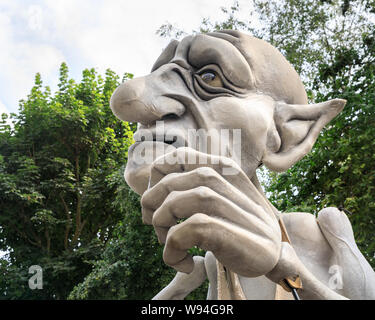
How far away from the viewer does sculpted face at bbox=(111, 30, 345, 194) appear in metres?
1.74

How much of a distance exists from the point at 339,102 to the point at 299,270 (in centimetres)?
85

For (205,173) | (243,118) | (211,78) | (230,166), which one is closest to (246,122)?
(243,118)

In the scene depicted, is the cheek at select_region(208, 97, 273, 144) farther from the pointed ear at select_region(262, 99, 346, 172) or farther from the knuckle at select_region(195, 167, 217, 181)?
the knuckle at select_region(195, 167, 217, 181)

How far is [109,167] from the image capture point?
11.3 metres

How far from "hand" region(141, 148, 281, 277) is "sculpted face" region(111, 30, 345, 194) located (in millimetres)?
214

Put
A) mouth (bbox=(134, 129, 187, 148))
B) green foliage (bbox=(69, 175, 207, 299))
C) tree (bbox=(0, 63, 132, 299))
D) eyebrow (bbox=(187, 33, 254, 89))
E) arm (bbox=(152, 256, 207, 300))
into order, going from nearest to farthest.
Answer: mouth (bbox=(134, 129, 187, 148)) < eyebrow (bbox=(187, 33, 254, 89)) < arm (bbox=(152, 256, 207, 300)) < green foliage (bbox=(69, 175, 207, 299)) < tree (bbox=(0, 63, 132, 299))

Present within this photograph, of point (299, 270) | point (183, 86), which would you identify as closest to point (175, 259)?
point (299, 270)

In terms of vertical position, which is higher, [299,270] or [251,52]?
[251,52]

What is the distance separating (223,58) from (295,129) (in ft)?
1.50

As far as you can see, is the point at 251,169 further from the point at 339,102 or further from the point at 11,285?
the point at 11,285

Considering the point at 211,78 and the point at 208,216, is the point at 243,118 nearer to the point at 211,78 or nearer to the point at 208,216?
the point at 211,78

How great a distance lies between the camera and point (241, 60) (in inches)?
72.9

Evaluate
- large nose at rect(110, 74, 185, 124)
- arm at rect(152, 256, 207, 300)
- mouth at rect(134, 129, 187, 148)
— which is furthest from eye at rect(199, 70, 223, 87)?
arm at rect(152, 256, 207, 300)

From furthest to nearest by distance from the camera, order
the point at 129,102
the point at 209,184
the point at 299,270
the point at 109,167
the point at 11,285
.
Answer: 1. the point at 109,167
2. the point at 11,285
3. the point at 129,102
4. the point at 299,270
5. the point at 209,184
